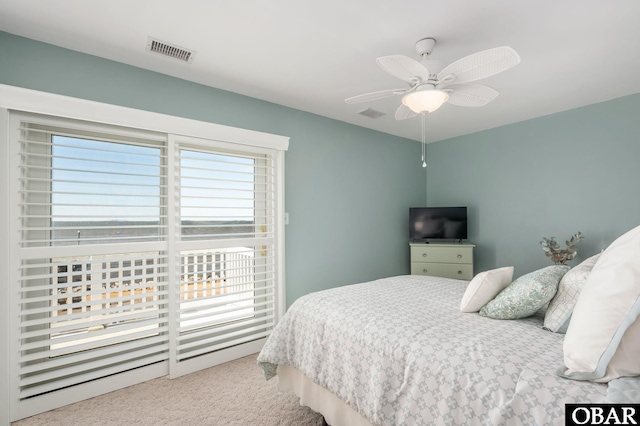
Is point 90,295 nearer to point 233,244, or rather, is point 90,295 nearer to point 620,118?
point 233,244

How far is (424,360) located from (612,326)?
670mm

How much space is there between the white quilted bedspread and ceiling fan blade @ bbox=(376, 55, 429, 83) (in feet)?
4.66

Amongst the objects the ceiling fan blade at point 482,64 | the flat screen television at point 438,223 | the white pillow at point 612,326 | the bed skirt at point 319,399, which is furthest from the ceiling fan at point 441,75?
the flat screen television at point 438,223

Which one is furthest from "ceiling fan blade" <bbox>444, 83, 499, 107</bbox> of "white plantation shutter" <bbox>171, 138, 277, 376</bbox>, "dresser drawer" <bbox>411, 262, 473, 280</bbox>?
"dresser drawer" <bbox>411, 262, 473, 280</bbox>

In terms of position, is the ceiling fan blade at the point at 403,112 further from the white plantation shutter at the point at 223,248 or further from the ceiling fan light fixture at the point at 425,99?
the white plantation shutter at the point at 223,248

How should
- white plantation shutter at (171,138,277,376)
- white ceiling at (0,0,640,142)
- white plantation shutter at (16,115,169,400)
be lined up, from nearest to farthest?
white ceiling at (0,0,640,142) < white plantation shutter at (16,115,169,400) < white plantation shutter at (171,138,277,376)

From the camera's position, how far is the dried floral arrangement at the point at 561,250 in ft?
10.9

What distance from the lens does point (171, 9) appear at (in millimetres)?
1839

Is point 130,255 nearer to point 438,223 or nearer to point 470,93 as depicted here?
point 470,93

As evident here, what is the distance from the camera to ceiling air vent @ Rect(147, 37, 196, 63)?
219 cm

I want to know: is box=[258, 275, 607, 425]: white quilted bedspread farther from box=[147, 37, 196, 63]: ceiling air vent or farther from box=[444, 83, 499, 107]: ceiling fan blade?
box=[147, 37, 196, 63]: ceiling air vent

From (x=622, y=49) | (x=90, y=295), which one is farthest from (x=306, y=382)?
(x=622, y=49)

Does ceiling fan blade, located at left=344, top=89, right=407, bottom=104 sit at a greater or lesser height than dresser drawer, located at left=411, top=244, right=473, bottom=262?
greater

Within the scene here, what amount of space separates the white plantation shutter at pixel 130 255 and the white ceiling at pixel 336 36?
2.02ft
